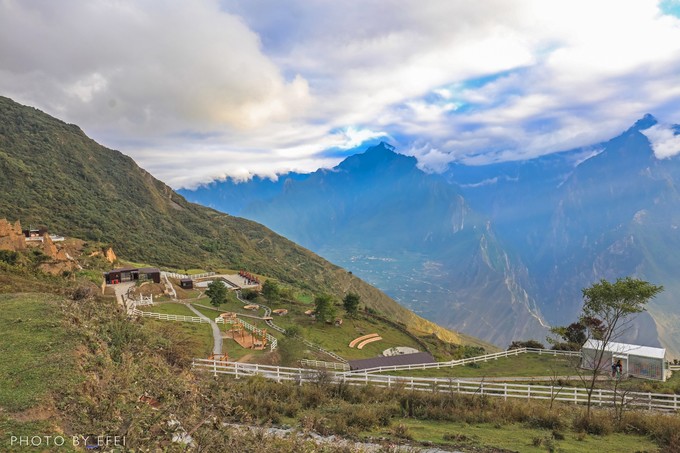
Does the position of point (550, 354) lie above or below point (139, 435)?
below

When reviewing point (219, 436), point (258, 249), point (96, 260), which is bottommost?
point (219, 436)

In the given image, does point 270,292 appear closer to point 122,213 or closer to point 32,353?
point 32,353

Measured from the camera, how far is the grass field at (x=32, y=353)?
10547mm

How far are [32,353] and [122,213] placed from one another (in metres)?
107

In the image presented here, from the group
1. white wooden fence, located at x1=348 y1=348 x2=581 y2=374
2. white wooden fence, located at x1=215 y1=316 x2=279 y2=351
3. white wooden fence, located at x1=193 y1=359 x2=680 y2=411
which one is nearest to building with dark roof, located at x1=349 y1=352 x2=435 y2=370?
white wooden fence, located at x1=348 y1=348 x2=581 y2=374

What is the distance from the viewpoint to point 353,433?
1152 cm

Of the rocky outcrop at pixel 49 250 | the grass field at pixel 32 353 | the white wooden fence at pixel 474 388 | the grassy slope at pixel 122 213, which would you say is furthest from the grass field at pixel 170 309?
the grassy slope at pixel 122 213

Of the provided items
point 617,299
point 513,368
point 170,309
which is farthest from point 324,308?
point 617,299

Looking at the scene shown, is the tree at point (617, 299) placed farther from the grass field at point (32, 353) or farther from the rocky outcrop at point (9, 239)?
the rocky outcrop at point (9, 239)

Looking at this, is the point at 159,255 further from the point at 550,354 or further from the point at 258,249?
the point at 550,354

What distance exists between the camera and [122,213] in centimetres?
10825

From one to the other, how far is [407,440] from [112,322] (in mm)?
14904

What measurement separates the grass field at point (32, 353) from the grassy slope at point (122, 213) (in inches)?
2392

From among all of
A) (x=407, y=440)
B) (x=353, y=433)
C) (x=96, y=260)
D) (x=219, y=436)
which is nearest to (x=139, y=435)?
(x=219, y=436)
